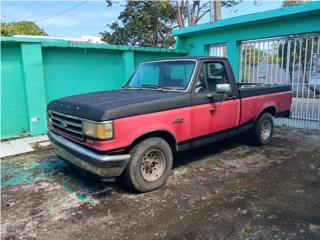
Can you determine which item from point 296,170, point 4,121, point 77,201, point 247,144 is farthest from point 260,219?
point 4,121

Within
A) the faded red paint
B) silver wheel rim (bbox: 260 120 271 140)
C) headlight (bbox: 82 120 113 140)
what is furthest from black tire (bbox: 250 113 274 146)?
headlight (bbox: 82 120 113 140)

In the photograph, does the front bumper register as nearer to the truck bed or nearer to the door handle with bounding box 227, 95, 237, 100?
the door handle with bounding box 227, 95, 237, 100

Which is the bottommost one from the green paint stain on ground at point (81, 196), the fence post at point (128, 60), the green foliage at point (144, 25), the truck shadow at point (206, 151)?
the green paint stain on ground at point (81, 196)

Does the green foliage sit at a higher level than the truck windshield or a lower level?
higher

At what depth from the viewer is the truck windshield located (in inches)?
181

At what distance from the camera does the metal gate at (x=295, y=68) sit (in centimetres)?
773

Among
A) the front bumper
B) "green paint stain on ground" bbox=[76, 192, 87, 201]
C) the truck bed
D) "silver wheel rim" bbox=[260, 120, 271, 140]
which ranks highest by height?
the truck bed

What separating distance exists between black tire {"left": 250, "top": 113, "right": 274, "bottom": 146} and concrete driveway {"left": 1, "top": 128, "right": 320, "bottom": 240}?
733 millimetres

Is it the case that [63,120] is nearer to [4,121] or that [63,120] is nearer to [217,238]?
[217,238]

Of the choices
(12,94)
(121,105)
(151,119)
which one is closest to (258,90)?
(151,119)

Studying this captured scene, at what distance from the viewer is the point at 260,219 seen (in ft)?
10.6

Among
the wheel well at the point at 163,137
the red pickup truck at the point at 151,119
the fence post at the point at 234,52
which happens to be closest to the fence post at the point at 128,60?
the fence post at the point at 234,52

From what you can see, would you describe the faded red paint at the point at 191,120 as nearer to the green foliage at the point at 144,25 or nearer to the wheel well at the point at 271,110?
the wheel well at the point at 271,110

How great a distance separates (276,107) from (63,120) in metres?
4.71
